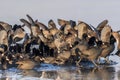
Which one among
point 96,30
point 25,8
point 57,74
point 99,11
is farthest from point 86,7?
point 57,74

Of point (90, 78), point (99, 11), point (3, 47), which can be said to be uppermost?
point (99, 11)

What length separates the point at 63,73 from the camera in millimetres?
15227

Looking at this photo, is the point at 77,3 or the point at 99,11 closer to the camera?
the point at 99,11

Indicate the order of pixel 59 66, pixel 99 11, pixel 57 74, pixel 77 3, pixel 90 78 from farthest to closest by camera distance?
pixel 77 3, pixel 99 11, pixel 59 66, pixel 57 74, pixel 90 78

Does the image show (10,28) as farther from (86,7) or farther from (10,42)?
(86,7)

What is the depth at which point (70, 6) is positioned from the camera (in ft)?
77.9

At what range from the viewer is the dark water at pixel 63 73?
14.4m

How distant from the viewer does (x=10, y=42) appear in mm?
17500

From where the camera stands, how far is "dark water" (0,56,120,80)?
47.3 ft

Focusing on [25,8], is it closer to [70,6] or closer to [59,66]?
[70,6]

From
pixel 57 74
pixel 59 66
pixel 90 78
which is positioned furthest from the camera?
pixel 59 66

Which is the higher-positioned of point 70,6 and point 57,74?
point 70,6

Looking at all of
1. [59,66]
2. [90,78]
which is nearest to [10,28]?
[59,66]

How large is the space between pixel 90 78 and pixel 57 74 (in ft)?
3.95
